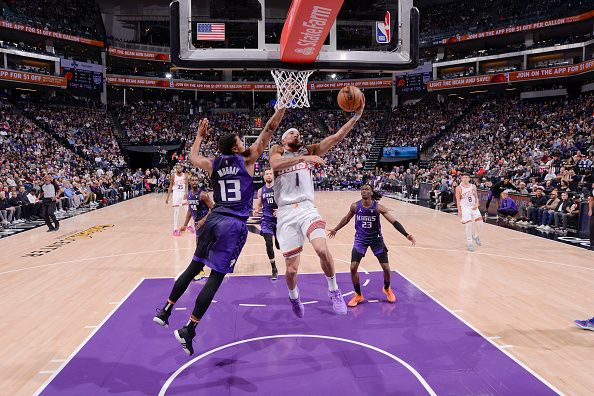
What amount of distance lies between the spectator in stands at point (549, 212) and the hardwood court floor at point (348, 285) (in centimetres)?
130

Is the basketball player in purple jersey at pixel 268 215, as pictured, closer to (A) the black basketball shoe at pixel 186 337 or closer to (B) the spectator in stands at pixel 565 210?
(A) the black basketball shoe at pixel 186 337

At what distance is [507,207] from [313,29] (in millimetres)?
10323

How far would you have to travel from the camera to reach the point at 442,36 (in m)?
37.2

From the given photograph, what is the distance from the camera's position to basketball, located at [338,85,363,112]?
16.5ft

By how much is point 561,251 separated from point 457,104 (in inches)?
1171

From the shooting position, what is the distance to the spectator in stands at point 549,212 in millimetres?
13359

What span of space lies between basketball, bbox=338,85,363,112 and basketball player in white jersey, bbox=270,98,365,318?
7 cm

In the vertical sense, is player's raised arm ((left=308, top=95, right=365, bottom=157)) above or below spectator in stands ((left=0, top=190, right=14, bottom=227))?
above

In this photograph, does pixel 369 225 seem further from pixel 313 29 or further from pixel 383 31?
pixel 383 31

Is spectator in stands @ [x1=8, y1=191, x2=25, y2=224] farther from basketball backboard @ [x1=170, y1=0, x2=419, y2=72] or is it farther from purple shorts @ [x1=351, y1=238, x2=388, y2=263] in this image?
purple shorts @ [x1=351, y1=238, x2=388, y2=263]

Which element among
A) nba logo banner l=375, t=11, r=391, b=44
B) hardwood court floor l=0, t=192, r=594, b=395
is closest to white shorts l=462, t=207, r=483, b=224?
hardwood court floor l=0, t=192, r=594, b=395

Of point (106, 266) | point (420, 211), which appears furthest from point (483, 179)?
point (106, 266)

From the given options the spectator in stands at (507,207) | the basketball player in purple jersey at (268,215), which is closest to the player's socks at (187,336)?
the basketball player in purple jersey at (268,215)

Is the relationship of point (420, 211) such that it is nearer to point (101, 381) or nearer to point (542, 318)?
point (542, 318)
